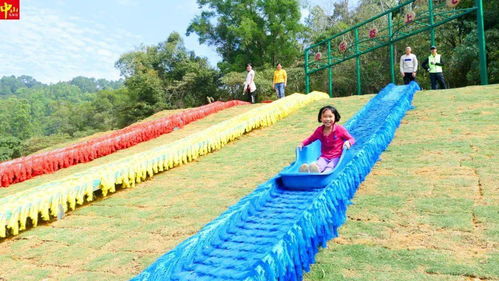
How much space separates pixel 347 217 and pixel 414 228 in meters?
0.63

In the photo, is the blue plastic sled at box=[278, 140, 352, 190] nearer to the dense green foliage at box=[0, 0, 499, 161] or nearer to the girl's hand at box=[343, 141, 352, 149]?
the girl's hand at box=[343, 141, 352, 149]

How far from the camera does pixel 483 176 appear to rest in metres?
4.60

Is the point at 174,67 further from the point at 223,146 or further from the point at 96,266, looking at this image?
the point at 96,266

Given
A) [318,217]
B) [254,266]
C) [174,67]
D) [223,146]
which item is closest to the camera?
[254,266]

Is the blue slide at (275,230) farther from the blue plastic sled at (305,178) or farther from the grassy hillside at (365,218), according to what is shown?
the grassy hillside at (365,218)

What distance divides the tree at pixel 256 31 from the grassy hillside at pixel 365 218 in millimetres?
27518

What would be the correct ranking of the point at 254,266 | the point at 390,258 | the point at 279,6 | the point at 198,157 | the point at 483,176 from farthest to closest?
the point at 279,6 < the point at 198,157 < the point at 483,176 < the point at 390,258 < the point at 254,266

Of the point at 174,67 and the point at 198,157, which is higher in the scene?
the point at 174,67

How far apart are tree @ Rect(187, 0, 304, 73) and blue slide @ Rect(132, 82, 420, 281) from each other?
96.0 ft

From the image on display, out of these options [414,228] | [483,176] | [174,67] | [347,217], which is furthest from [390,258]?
[174,67]

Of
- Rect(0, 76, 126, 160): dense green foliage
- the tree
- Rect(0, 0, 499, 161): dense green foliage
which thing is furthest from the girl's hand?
Rect(0, 76, 126, 160): dense green foliage

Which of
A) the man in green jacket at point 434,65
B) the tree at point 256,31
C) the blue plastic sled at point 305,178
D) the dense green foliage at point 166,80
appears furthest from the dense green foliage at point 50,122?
the blue plastic sled at point 305,178

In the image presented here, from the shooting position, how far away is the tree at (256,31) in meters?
33.8

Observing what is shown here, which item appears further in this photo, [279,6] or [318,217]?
[279,6]
